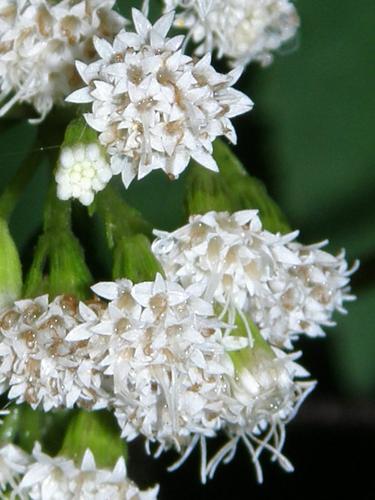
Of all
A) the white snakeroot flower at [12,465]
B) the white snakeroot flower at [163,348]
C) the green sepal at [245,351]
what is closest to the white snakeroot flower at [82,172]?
the white snakeroot flower at [163,348]

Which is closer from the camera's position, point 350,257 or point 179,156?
point 179,156

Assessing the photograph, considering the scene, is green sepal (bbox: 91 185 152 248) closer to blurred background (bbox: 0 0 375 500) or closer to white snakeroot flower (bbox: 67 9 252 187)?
white snakeroot flower (bbox: 67 9 252 187)

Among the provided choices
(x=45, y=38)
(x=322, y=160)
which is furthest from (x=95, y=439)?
(x=322, y=160)

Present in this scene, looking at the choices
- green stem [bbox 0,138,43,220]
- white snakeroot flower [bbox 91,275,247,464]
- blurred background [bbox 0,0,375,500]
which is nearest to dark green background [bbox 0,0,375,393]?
blurred background [bbox 0,0,375,500]

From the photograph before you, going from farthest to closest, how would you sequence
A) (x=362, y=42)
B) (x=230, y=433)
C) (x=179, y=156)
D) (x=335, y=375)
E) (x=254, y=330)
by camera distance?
(x=335, y=375), (x=362, y=42), (x=230, y=433), (x=254, y=330), (x=179, y=156)

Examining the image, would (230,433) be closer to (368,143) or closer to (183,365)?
(183,365)

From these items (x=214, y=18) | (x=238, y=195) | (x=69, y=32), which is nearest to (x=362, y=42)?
(x=214, y=18)
